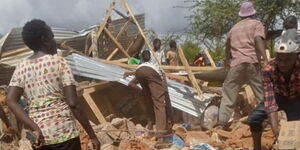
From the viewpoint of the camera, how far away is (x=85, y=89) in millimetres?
9258

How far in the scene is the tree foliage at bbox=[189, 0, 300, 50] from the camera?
1773cm

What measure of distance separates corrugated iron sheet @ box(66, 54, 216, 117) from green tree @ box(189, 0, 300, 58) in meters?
7.75

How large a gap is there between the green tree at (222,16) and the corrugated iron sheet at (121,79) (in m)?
7.75

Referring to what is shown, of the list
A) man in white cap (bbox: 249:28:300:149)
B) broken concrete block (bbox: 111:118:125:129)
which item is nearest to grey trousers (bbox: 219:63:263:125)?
broken concrete block (bbox: 111:118:125:129)

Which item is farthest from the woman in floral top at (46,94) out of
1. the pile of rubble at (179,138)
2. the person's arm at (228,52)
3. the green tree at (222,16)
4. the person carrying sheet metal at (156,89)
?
the green tree at (222,16)

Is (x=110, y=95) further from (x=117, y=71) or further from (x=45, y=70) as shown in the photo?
(x=45, y=70)

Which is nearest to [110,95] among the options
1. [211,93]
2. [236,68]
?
[211,93]

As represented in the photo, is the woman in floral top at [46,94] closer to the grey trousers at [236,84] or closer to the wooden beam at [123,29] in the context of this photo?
the grey trousers at [236,84]

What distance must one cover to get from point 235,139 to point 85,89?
2783 mm

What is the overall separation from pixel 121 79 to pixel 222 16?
31.7 ft

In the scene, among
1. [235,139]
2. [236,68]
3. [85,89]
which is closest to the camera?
[235,139]

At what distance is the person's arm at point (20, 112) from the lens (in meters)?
4.10

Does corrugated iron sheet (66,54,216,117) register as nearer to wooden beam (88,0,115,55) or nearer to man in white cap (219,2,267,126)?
man in white cap (219,2,267,126)

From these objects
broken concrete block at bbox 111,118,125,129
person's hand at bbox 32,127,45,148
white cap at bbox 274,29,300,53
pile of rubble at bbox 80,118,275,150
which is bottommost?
pile of rubble at bbox 80,118,275,150
